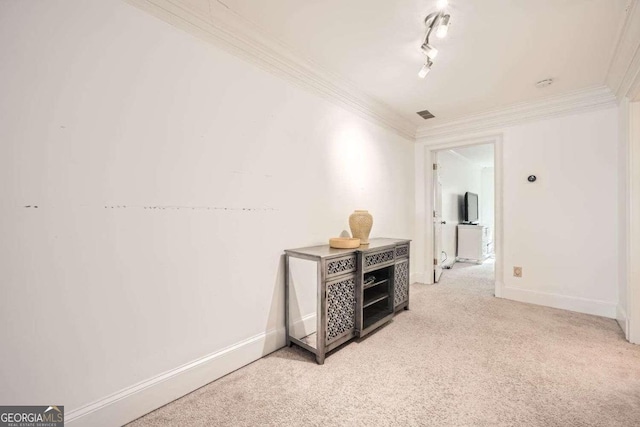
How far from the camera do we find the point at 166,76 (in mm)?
1600

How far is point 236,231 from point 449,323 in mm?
2205

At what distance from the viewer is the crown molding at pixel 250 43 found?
5.34ft

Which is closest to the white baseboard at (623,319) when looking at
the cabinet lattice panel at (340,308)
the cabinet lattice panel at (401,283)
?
the cabinet lattice panel at (401,283)

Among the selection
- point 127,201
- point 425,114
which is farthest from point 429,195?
point 127,201

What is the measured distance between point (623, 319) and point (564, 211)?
116cm

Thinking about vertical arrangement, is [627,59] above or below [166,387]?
above

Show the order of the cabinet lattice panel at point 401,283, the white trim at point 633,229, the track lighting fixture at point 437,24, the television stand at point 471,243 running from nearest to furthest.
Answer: the track lighting fixture at point 437,24
the white trim at point 633,229
the cabinet lattice panel at point 401,283
the television stand at point 471,243

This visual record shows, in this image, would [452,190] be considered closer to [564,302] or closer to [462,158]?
[462,158]

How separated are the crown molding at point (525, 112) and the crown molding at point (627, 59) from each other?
5.7 inches

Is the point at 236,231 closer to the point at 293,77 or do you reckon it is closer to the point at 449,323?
the point at 293,77

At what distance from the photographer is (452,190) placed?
5984mm

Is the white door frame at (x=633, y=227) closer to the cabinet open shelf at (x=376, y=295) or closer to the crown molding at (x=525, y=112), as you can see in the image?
the crown molding at (x=525, y=112)

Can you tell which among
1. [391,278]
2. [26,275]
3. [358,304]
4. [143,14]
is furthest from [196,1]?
[391,278]

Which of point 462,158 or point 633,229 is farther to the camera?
point 462,158
